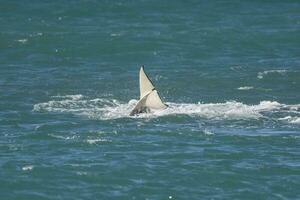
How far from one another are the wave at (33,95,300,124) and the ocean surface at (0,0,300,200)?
0.31 ft

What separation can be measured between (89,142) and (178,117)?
7957 millimetres

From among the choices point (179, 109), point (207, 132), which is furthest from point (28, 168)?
point (179, 109)

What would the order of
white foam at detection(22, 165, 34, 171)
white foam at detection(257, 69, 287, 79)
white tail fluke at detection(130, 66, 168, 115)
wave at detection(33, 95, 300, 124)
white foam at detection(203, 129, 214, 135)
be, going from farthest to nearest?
white foam at detection(257, 69, 287, 79), white tail fluke at detection(130, 66, 168, 115), wave at detection(33, 95, 300, 124), white foam at detection(203, 129, 214, 135), white foam at detection(22, 165, 34, 171)

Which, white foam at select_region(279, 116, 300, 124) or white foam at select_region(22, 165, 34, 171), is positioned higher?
white foam at select_region(22, 165, 34, 171)

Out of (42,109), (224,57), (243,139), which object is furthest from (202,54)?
(243,139)

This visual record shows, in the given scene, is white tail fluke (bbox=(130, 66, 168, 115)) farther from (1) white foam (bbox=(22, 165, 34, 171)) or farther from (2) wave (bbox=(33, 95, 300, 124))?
(1) white foam (bbox=(22, 165, 34, 171))

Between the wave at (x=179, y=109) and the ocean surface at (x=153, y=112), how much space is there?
3.8 inches

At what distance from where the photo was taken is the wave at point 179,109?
218ft

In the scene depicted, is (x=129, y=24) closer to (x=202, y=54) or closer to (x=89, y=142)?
(x=202, y=54)

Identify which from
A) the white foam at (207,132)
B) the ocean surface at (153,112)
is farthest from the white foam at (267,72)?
the white foam at (207,132)

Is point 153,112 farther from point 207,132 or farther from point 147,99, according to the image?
point 207,132

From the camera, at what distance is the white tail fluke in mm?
67062

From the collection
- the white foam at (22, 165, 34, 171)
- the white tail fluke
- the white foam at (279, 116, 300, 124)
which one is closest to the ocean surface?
the white foam at (279, 116, 300, 124)

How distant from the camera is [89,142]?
60062 mm
